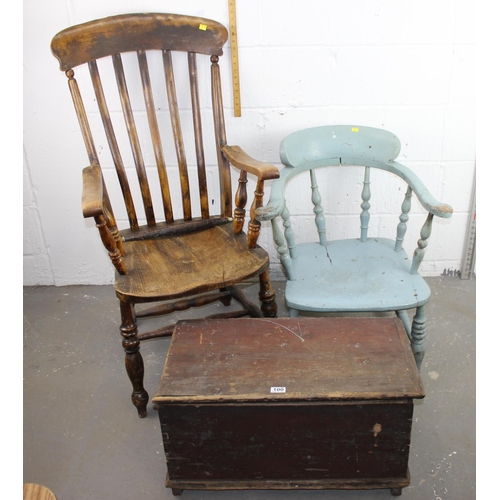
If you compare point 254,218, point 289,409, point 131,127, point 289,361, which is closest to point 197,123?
point 131,127

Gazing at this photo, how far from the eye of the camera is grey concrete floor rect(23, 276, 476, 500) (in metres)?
1.48

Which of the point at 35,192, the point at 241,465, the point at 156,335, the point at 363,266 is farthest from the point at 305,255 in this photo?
the point at 35,192

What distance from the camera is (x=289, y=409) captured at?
4.22ft

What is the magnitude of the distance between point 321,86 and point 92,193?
106 centimetres

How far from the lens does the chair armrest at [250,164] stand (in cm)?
Answer: 144

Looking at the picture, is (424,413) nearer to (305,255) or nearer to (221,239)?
(305,255)

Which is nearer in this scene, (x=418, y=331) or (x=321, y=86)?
(x=418, y=331)

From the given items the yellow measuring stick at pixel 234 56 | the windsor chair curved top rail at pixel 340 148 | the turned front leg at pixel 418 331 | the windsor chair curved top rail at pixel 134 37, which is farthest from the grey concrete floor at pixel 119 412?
the windsor chair curved top rail at pixel 134 37

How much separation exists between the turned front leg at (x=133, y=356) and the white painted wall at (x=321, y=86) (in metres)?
0.91

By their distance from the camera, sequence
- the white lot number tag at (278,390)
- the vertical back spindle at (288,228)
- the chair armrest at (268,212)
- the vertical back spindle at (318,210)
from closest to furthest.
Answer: the white lot number tag at (278,390) → the chair armrest at (268,212) → the vertical back spindle at (288,228) → the vertical back spindle at (318,210)

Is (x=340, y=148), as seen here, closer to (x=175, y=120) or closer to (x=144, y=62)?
(x=175, y=120)

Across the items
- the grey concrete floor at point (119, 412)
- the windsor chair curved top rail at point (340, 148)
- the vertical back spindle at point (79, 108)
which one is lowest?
the grey concrete floor at point (119, 412)

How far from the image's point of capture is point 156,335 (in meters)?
1.78

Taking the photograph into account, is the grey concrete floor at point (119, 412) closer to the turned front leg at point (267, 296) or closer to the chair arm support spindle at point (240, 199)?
the turned front leg at point (267, 296)
